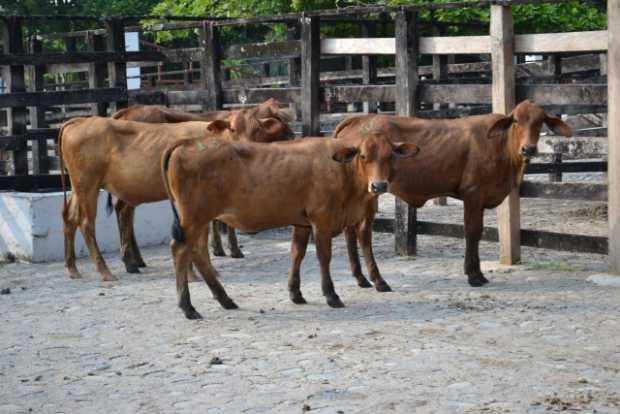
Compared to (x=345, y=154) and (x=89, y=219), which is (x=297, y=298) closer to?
(x=345, y=154)

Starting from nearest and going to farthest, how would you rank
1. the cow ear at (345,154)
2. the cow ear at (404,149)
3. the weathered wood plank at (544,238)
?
the cow ear at (345,154), the cow ear at (404,149), the weathered wood plank at (544,238)

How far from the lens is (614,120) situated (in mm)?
9312

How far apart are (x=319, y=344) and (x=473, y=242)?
8.70 feet

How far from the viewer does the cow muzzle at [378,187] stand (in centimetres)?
841

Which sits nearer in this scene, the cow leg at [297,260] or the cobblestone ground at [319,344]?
the cobblestone ground at [319,344]

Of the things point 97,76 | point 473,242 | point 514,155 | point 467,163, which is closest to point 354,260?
point 473,242

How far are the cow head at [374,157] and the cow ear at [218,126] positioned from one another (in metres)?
2.07

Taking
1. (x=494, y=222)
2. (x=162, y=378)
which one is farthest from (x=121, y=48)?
(x=162, y=378)

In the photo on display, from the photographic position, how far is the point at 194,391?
6.38m

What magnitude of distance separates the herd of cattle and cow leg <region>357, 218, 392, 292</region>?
0.01 m

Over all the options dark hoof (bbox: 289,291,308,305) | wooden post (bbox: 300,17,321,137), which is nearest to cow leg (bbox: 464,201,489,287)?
dark hoof (bbox: 289,291,308,305)

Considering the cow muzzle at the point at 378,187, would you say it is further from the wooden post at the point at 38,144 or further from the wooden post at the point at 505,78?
the wooden post at the point at 38,144

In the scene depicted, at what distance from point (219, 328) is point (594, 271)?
3.55 m

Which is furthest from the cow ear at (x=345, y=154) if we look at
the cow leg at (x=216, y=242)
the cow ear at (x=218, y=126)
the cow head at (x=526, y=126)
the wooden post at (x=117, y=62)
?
the wooden post at (x=117, y=62)
